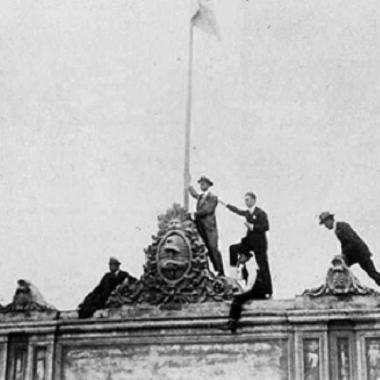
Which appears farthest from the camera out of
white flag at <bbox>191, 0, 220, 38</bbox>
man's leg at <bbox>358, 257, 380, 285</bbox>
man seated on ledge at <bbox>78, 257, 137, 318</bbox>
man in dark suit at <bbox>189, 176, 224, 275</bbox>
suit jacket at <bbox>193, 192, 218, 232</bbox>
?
white flag at <bbox>191, 0, 220, 38</bbox>

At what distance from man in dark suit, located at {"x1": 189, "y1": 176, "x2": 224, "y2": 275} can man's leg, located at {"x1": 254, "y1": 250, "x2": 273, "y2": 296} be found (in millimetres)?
879

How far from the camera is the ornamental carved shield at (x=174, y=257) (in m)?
18.8

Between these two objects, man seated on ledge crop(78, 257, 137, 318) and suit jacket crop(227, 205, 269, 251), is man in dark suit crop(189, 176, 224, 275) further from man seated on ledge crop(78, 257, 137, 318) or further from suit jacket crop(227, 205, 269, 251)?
man seated on ledge crop(78, 257, 137, 318)

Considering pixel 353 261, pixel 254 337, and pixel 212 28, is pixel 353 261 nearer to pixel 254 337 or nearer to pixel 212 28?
pixel 254 337

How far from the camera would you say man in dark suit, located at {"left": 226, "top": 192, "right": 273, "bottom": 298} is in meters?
18.9

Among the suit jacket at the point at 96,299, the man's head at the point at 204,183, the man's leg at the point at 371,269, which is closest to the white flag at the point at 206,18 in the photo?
the man's head at the point at 204,183

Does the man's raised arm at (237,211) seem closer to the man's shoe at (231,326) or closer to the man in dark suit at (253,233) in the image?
the man in dark suit at (253,233)

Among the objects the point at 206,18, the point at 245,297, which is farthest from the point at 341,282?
the point at 206,18

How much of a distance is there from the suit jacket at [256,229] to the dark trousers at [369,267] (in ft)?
5.55

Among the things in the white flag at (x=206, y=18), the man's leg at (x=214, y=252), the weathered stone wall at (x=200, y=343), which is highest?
the white flag at (x=206, y=18)

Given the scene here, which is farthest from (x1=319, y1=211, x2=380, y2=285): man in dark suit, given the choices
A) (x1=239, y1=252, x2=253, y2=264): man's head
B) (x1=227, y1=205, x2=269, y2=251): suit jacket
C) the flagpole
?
the flagpole

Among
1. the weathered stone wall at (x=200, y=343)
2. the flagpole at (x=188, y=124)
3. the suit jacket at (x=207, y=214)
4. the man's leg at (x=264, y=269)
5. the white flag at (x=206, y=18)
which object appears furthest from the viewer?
the white flag at (x=206, y=18)

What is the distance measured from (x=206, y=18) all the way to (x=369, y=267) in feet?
21.4

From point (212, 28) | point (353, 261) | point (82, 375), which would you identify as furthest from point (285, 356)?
point (212, 28)
